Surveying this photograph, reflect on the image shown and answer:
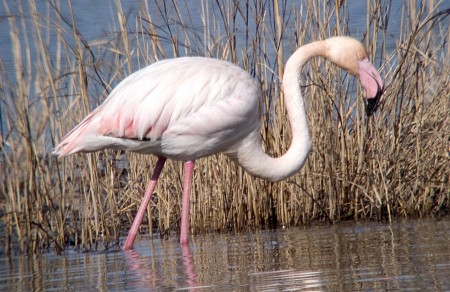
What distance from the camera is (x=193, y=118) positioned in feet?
20.3

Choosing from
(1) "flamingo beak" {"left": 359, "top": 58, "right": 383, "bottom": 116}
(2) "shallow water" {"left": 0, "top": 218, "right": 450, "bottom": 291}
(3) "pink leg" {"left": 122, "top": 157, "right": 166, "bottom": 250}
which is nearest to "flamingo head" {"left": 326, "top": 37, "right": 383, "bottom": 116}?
(1) "flamingo beak" {"left": 359, "top": 58, "right": 383, "bottom": 116}

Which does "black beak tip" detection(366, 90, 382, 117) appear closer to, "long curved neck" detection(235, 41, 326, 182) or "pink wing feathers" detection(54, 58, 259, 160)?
"long curved neck" detection(235, 41, 326, 182)

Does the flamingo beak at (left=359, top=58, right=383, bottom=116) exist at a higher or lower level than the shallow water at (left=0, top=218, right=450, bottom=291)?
higher

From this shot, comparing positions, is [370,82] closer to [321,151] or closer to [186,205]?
[321,151]

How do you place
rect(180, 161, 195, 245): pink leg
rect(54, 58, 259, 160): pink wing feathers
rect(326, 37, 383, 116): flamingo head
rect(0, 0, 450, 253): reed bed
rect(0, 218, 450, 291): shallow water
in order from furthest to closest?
rect(0, 0, 450, 253): reed bed, rect(326, 37, 383, 116): flamingo head, rect(180, 161, 195, 245): pink leg, rect(54, 58, 259, 160): pink wing feathers, rect(0, 218, 450, 291): shallow water

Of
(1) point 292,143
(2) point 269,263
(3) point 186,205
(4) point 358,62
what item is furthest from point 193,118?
(2) point 269,263

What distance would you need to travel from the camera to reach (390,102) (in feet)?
23.2

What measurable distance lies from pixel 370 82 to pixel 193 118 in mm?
1300

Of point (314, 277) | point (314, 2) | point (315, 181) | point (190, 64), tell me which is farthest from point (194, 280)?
point (314, 2)

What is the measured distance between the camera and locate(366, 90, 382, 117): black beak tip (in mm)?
6587

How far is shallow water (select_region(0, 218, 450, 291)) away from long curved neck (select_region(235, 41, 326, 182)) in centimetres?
45

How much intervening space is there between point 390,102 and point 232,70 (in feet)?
4.54

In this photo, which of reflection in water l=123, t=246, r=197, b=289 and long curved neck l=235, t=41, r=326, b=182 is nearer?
reflection in water l=123, t=246, r=197, b=289

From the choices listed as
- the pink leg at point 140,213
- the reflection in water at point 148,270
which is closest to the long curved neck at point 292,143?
the pink leg at point 140,213
